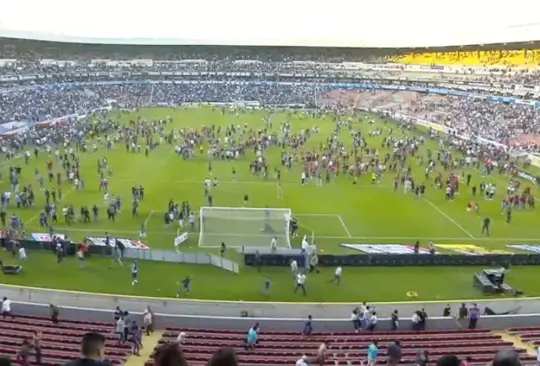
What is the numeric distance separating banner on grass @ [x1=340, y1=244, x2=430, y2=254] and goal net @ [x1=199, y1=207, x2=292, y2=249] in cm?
296

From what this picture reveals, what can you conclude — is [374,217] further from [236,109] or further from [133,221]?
[236,109]

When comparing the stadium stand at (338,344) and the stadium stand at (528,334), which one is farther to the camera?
the stadium stand at (528,334)

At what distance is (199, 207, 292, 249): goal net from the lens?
2658cm

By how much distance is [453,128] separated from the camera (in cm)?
6338

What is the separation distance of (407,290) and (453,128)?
Result: 143 feet

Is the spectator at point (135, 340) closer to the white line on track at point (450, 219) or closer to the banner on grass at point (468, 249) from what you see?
the banner on grass at point (468, 249)

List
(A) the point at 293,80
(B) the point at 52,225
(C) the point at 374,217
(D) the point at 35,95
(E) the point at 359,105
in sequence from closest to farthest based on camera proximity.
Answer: (B) the point at 52,225
(C) the point at 374,217
(D) the point at 35,95
(E) the point at 359,105
(A) the point at 293,80

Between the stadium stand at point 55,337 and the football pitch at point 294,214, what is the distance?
4.06 metres

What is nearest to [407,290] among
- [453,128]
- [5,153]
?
[5,153]

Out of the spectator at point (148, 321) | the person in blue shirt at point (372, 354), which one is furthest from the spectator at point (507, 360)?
the spectator at point (148, 321)

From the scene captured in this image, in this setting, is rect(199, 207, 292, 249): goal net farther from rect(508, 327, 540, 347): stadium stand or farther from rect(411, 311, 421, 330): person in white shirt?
rect(508, 327, 540, 347): stadium stand

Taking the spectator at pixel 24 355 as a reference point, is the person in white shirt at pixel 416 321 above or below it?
below

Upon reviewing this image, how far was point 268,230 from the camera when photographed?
1077 inches

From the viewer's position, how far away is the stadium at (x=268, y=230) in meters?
17.2
